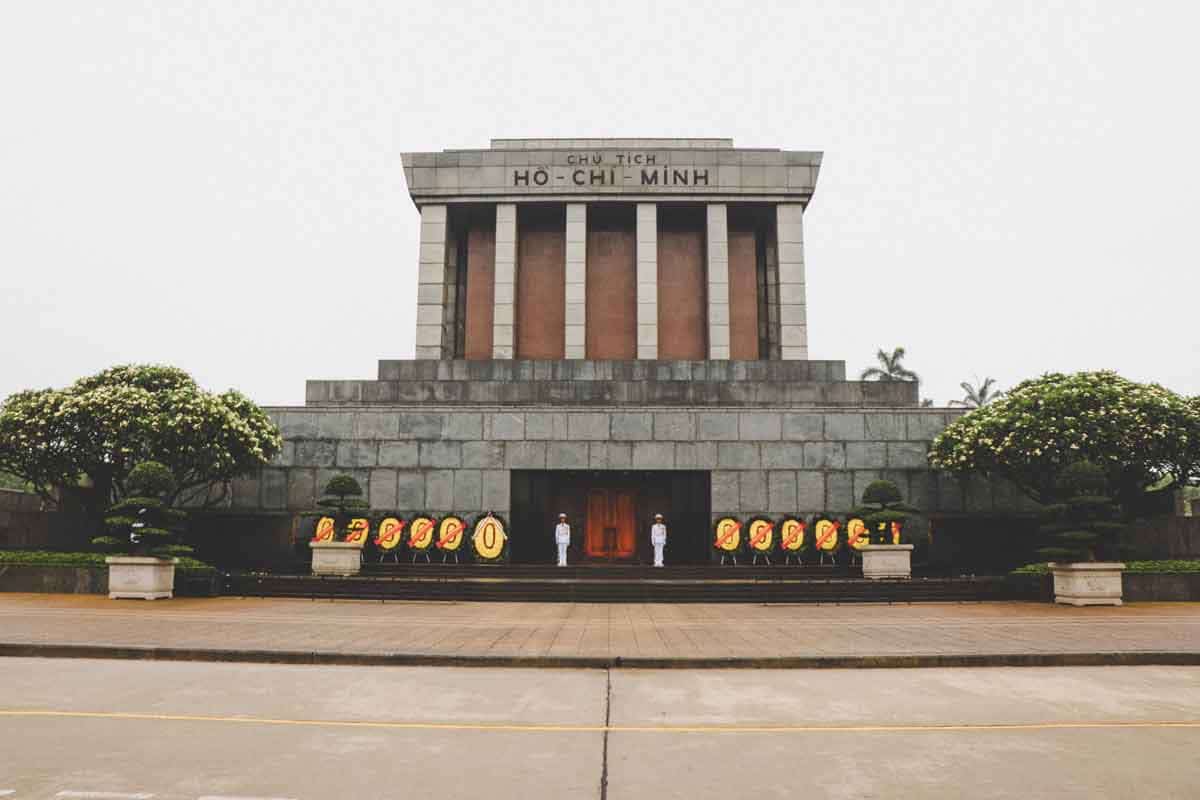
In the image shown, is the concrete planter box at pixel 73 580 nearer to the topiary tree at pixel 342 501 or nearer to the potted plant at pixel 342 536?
the potted plant at pixel 342 536

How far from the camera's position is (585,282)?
135 feet

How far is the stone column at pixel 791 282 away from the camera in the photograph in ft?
130

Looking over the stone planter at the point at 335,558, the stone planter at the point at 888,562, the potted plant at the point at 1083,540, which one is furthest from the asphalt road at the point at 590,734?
the stone planter at the point at 888,562

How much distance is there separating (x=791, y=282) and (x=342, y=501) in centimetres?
2434

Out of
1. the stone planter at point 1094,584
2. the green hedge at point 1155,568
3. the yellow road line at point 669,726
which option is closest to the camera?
the yellow road line at point 669,726

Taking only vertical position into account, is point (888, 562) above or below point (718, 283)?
below

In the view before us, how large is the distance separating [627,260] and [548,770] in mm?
37344

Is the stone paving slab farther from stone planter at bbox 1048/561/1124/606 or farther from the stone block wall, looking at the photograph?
the stone block wall

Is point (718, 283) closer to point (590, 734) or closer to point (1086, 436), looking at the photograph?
point (1086, 436)

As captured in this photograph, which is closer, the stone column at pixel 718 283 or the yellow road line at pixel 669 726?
the yellow road line at pixel 669 726

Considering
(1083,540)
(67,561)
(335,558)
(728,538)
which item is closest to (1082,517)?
(1083,540)

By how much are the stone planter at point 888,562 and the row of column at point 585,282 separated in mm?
15210

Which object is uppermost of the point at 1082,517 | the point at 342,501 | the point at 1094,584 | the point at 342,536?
the point at 342,501

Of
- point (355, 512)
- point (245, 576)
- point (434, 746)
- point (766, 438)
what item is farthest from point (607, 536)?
point (434, 746)
